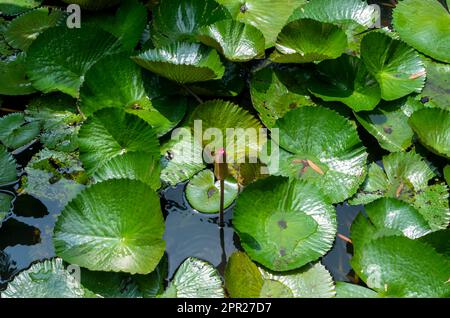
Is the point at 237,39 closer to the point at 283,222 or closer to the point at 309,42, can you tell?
the point at 309,42

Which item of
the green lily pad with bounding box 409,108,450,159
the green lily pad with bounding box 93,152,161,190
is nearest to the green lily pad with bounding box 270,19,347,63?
the green lily pad with bounding box 409,108,450,159

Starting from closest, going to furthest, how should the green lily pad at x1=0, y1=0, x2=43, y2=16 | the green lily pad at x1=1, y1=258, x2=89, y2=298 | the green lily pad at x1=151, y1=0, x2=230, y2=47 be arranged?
1. the green lily pad at x1=1, y1=258, x2=89, y2=298
2. the green lily pad at x1=151, y1=0, x2=230, y2=47
3. the green lily pad at x1=0, y1=0, x2=43, y2=16

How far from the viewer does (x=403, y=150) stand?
2.53m

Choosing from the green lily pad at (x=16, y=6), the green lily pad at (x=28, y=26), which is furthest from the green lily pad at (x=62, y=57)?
the green lily pad at (x=16, y=6)

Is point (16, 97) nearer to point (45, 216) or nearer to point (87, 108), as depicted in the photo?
point (87, 108)

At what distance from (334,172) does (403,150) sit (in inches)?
16.4

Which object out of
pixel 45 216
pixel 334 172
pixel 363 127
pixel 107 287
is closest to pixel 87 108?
pixel 45 216

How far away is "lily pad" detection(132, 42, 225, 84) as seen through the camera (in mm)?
2387

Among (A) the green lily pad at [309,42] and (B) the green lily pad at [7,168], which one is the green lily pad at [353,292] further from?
(B) the green lily pad at [7,168]

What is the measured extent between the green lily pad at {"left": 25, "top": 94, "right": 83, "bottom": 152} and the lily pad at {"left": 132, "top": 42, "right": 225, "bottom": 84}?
1.62ft

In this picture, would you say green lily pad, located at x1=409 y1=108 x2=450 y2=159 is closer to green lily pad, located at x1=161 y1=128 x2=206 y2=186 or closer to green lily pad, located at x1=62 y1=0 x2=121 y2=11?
green lily pad, located at x1=161 y1=128 x2=206 y2=186

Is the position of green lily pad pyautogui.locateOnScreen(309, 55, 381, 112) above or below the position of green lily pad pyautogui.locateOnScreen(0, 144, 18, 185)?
above

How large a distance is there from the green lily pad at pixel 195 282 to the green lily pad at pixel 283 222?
179 mm
